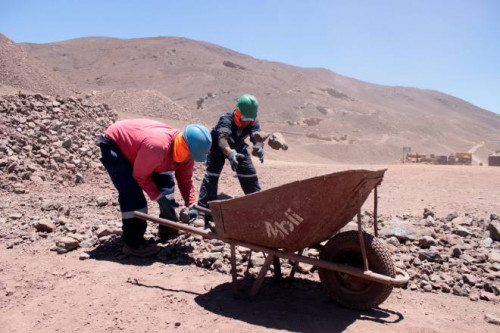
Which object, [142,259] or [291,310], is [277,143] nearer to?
[142,259]

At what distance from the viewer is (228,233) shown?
3.36 metres

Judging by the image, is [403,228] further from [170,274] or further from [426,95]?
[426,95]

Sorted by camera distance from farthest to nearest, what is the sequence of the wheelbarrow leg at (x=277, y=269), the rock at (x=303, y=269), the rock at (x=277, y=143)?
1. the rock at (x=277, y=143)
2. the rock at (x=303, y=269)
3. the wheelbarrow leg at (x=277, y=269)

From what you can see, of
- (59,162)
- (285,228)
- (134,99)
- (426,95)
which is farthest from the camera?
(426,95)

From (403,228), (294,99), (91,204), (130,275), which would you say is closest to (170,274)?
(130,275)

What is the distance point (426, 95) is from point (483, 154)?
68.1 meters

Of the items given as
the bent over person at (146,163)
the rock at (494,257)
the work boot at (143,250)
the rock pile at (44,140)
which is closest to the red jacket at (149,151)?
the bent over person at (146,163)

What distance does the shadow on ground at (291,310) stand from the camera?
2.97m

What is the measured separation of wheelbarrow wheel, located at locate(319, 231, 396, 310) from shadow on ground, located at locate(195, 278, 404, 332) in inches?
3.6

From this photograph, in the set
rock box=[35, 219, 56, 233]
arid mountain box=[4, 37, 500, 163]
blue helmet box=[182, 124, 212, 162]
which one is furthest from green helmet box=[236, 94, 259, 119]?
arid mountain box=[4, 37, 500, 163]

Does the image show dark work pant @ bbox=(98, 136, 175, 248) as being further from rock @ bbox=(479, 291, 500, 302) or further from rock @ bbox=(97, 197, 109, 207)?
rock @ bbox=(479, 291, 500, 302)

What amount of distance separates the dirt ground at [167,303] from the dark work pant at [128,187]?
28 centimetres

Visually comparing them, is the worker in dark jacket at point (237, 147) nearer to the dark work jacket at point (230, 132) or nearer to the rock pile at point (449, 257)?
the dark work jacket at point (230, 132)

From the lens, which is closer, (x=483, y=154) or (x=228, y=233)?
(x=228, y=233)
